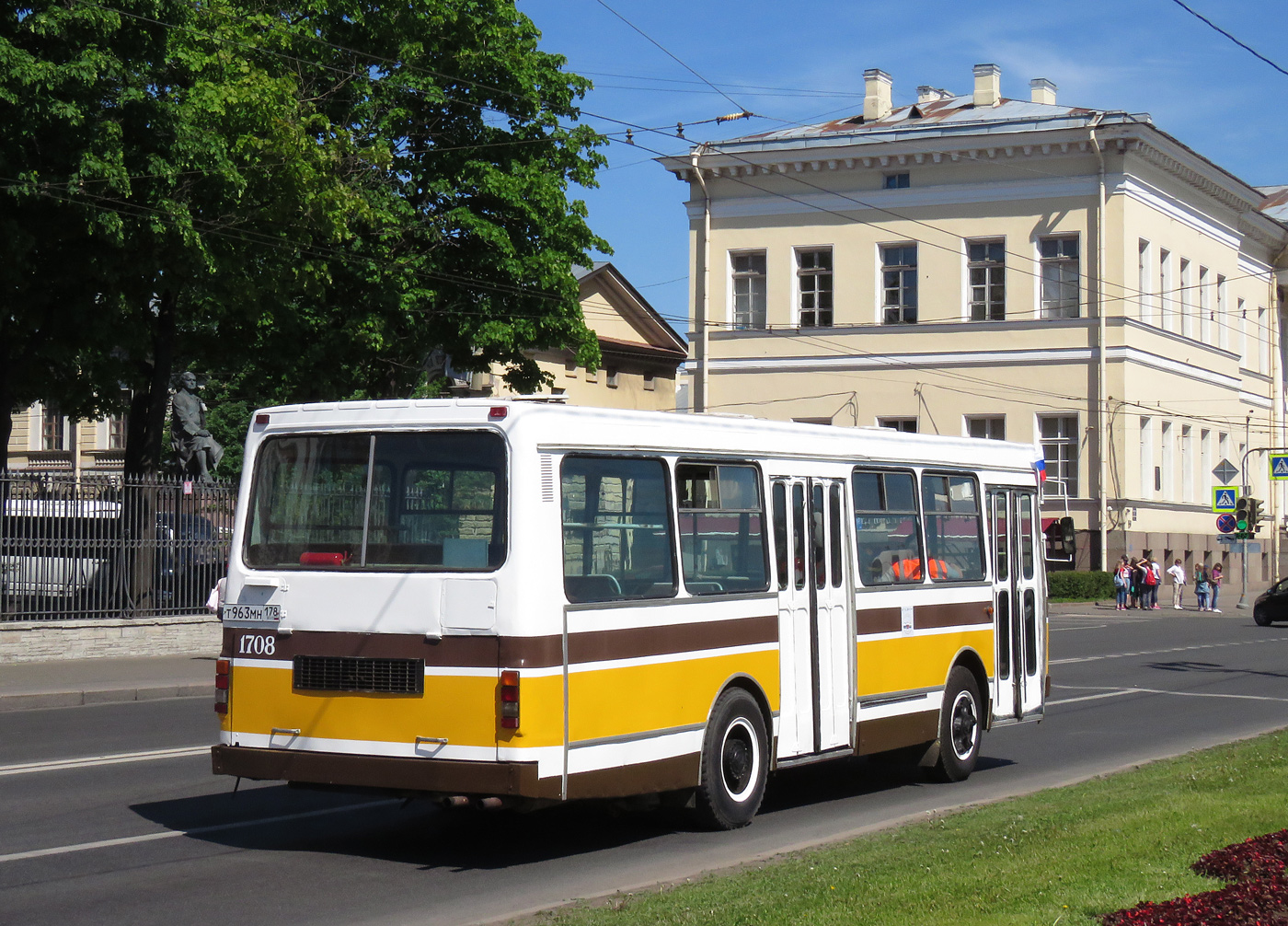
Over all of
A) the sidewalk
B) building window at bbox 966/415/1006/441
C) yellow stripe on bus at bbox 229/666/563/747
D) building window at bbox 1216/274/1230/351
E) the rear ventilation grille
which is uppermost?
building window at bbox 1216/274/1230/351

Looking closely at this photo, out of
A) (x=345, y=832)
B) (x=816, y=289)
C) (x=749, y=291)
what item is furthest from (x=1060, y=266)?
(x=345, y=832)

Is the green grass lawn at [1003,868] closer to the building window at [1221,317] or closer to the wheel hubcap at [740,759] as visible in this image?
the wheel hubcap at [740,759]

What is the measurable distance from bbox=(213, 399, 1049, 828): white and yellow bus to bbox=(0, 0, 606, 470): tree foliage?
1414cm

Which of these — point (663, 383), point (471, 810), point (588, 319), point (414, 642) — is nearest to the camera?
point (414, 642)

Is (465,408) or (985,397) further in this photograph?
(985,397)

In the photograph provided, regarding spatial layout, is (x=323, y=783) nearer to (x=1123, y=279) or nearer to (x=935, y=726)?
(x=935, y=726)

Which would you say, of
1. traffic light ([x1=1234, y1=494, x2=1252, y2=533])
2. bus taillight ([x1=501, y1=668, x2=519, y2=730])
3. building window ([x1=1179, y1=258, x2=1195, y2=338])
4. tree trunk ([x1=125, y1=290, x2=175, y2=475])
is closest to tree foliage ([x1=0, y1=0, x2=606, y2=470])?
tree trunk ([x1=125, y1=290, x2=175, y2=475])

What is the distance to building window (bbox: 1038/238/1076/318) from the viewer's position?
50.6 meters

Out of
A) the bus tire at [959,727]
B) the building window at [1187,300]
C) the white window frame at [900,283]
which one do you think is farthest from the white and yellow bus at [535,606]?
the building window at [1187,300]

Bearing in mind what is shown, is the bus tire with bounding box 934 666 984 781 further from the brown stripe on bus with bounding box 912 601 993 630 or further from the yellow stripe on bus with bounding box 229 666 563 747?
the yellow stripe on bus with bounding box 229 666 563 747

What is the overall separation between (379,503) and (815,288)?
151ft

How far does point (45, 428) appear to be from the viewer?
68875mm

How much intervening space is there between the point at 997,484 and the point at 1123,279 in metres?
38.2

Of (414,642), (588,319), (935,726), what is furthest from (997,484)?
(588,319)
